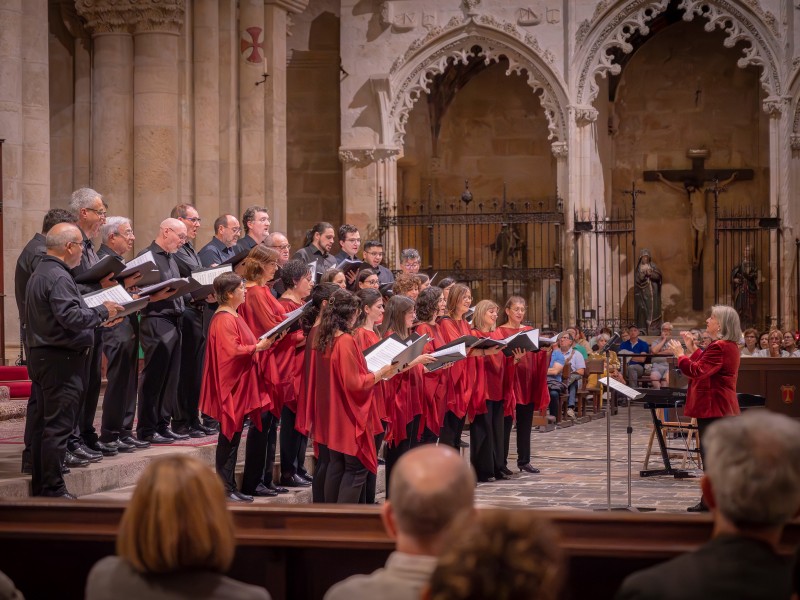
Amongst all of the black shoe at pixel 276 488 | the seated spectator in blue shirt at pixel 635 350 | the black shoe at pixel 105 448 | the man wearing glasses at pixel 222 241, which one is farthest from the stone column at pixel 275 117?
the black shoe at pixel 105 448

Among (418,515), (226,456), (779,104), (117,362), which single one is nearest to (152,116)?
(117,362)

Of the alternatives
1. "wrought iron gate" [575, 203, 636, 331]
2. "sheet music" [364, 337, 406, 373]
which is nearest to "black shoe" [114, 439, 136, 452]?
"sheet music" [364, 337, 406, 373]

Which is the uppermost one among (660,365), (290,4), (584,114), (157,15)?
(290,4)

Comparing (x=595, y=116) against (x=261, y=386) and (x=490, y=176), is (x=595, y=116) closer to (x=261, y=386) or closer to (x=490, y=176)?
(x=490, y=176)

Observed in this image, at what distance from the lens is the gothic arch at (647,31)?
18406 mm

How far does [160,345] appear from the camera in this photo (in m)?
8.36

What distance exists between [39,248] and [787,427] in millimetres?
5433

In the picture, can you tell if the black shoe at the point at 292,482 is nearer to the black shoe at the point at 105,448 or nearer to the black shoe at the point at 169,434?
the black shoe at the point at 169,434

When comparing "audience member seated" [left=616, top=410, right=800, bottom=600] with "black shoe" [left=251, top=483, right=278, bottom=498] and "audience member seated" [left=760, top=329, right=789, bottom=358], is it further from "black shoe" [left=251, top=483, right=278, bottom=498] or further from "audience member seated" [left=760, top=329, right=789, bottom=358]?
"audience member seated" [left=760, top=329, right=789, bottom=358]

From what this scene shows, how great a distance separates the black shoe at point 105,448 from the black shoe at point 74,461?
1.06ft

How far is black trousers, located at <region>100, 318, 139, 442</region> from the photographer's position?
7.85 metres

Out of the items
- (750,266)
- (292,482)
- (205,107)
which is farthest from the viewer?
(750,266)

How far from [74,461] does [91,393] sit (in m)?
0.50

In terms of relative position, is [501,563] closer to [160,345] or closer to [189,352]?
[160,345]
